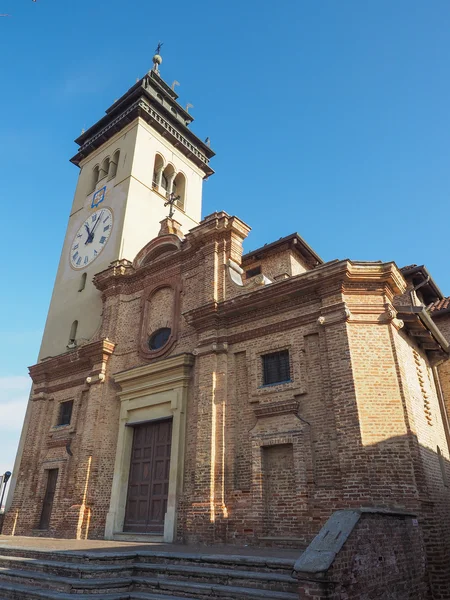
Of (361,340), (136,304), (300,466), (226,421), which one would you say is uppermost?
(136,304)

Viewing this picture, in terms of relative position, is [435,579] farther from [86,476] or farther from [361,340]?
[86,476]

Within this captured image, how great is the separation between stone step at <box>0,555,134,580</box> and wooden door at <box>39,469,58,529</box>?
23.6ft

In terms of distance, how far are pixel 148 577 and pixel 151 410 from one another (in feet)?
20.9

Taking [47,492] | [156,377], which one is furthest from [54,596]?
[47,492]

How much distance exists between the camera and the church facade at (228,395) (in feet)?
32.1

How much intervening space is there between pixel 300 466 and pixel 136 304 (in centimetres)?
881

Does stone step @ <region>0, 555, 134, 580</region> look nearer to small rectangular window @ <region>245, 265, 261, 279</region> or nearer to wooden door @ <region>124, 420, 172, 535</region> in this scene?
wooden door @ <region>124, 420, 172, 535</region>

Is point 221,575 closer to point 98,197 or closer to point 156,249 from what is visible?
point 156,249

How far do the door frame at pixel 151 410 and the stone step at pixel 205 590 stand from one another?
14.3 ft

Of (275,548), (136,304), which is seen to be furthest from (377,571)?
(136,304)

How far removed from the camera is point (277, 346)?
38.4 feet

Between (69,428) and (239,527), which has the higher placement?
(69,428)

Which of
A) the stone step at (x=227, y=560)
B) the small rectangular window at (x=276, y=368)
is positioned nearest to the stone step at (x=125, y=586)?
the stone step at (x=227, y=560)

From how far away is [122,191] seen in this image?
67.1ft
